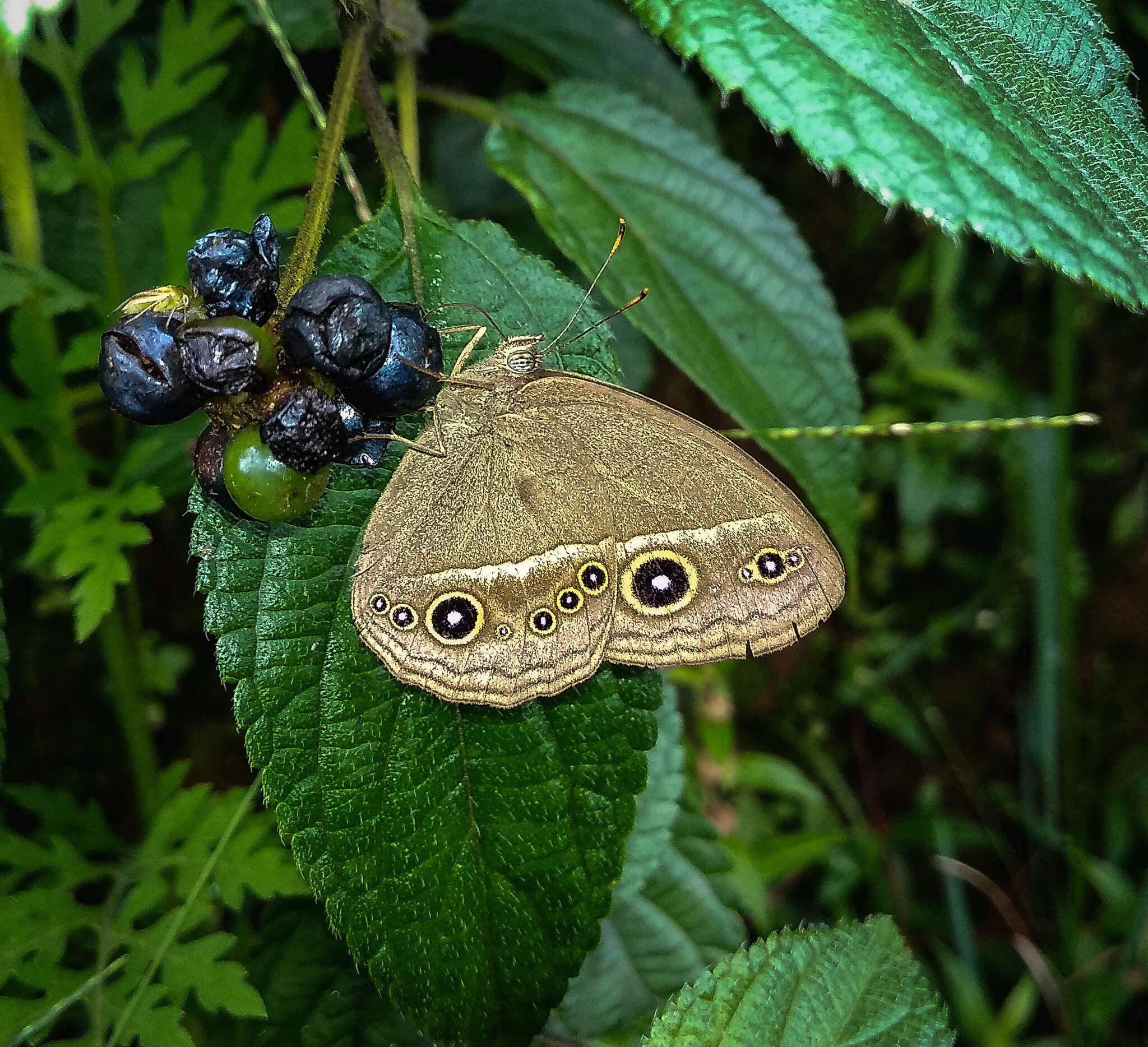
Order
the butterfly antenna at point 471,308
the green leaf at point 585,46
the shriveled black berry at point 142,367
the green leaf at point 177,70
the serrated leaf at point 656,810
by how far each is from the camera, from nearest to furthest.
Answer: the shriveled black berry at point 142,367 < the butterfly antenna at point 471,308 < the green leaf at point 177,70 < the serrated leaf at point 656,810 < the green leaf at point 585,46

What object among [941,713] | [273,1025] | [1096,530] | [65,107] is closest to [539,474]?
[273,1025]

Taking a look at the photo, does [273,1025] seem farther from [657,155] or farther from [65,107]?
[65,107]

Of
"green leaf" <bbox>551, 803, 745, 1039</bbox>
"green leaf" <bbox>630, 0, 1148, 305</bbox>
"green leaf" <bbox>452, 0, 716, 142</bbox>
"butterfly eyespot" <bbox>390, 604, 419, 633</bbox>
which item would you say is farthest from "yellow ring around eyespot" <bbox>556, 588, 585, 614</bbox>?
"green leaf" <bbox>452, 0, 716, 142</bbox>

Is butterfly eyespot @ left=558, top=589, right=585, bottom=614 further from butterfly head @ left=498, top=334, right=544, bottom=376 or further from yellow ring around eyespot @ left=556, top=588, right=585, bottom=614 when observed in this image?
butterfly head @ left=498, top=334, right=544, bottom=376

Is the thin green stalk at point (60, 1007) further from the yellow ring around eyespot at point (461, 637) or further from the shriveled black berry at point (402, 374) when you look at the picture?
the shriveled black berry at point (402, 374)

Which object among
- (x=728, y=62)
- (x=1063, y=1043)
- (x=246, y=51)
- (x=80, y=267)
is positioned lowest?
(x=1063, y=1043)

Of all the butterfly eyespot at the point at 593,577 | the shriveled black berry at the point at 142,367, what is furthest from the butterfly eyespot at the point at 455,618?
the shriveled black berry at the point at 142,367
